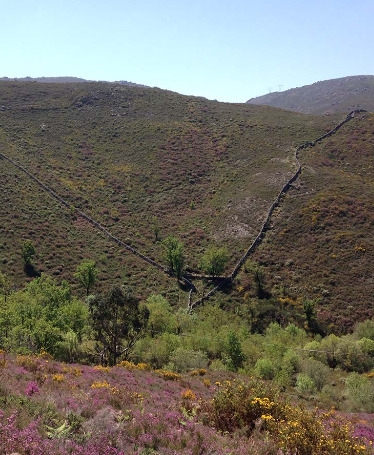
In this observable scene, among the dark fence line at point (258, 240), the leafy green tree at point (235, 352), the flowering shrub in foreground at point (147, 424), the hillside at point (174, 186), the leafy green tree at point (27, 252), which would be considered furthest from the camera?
the hillside at point (174, 186)

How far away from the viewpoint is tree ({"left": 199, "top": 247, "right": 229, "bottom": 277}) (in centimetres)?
6266

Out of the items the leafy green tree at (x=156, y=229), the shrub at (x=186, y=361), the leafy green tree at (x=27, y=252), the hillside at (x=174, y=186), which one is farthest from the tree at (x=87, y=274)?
the shrub at (x=186, y=361)

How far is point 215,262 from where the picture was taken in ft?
206

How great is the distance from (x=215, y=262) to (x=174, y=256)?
6.49 metres

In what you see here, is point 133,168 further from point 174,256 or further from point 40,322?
point 40,322

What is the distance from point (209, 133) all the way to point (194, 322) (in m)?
75.1

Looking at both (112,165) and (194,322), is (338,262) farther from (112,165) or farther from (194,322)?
(112,165)

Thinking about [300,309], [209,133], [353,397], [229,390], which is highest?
[209,133]

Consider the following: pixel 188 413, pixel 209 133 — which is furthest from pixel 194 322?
pixel 209 133

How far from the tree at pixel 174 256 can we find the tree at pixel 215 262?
11.6 ft

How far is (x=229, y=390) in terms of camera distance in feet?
39.1

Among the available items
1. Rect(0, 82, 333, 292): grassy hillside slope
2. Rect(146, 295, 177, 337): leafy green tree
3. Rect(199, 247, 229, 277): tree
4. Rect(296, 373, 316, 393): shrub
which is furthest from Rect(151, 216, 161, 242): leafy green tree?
Rect(296, 373, 316, 393): shrub

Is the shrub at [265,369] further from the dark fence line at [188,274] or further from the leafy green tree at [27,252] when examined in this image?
the leafy green tree at [27,252]

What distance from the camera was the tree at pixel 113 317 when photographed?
29438mm
